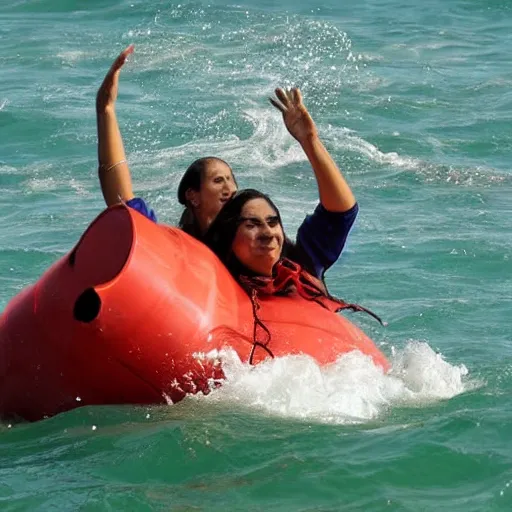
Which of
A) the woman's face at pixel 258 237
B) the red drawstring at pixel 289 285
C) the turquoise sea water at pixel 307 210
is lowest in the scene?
the turquoise sea water at pixel 307 210

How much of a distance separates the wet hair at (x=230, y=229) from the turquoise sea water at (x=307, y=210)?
0.55 m

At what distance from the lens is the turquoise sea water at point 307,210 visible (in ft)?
15.5

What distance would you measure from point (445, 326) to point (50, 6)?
37.9 feet

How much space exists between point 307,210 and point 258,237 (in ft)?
13.0

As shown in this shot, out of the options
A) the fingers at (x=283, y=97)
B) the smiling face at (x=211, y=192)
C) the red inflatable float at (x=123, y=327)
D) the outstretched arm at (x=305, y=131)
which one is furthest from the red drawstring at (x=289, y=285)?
the fingers at (x=283, y=97)

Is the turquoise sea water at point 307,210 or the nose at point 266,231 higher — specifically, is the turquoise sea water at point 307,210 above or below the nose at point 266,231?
below

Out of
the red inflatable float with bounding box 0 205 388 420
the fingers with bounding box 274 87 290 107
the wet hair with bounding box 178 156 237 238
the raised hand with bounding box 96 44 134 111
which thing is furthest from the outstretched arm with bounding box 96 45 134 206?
the fingers with bounding box 274 87 290 107

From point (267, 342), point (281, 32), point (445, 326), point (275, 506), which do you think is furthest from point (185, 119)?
point (275, 506)

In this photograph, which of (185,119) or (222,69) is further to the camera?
(222,69)

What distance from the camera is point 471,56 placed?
1472 centimetres

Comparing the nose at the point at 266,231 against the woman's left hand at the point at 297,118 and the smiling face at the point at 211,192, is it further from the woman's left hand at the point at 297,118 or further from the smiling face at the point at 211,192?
the smiling face at the point at 211,192

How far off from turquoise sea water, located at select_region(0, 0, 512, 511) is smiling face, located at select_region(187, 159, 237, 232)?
→ 1.06 metres

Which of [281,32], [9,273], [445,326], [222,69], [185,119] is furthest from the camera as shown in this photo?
[281,32]

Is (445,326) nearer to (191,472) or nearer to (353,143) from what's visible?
(191,472)
